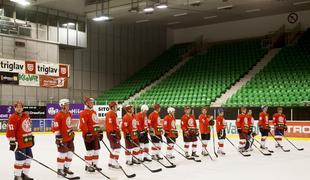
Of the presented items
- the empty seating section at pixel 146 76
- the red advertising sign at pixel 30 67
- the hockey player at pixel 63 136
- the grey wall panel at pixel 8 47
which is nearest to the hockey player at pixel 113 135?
the hockey player at pixel 63 136

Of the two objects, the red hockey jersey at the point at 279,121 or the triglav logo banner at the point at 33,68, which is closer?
the red hockey jersey at the point at 279,121

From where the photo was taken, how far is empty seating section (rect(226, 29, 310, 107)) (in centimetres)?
2233

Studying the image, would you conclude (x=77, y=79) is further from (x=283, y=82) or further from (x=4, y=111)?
(x=283, y=82)

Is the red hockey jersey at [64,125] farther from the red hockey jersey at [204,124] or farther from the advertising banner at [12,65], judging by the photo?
the advertising banner at [12,65]

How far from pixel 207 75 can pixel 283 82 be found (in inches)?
244

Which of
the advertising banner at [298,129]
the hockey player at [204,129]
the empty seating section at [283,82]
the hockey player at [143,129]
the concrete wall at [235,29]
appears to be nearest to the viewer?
the hockey player at [143,129]

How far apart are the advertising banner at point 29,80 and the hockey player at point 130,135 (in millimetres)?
14301

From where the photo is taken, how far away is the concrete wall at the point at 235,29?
102ft

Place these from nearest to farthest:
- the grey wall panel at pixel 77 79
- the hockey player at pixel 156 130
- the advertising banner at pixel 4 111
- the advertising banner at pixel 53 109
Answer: the hockey player at pixel 156 130
the advertising banner at pixel 4 111
the advertising banner at pixel 53 109
the grey wall panel at pixel 77 79

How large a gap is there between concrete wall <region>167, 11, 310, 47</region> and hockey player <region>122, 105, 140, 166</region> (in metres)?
22.4

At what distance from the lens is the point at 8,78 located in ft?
77.3

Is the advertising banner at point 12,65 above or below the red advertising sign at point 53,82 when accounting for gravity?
above

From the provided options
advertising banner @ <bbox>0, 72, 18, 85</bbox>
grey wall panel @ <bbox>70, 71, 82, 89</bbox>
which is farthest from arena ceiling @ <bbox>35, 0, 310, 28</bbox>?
advertising banner @ <bbox>0, 72, 18, 85</bbox>

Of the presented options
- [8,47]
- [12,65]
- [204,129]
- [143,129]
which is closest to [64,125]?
[143,129]
